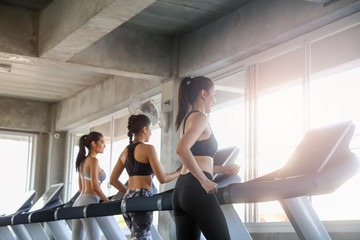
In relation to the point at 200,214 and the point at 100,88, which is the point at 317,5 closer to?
the point at 200,214

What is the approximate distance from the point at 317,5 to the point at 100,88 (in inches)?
197

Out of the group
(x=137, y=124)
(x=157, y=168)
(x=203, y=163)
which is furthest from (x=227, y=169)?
(x=137, y=124)

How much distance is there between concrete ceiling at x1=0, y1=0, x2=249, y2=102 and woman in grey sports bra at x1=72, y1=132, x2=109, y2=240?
113 cm

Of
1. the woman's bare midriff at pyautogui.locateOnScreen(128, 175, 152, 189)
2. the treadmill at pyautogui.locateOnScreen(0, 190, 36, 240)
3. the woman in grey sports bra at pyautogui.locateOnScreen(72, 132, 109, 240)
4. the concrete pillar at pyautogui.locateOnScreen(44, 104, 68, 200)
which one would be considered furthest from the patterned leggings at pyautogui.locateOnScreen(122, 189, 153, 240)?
the concrete pillar at pyautogui.locateOnScreen(44, 104, 68, 200)

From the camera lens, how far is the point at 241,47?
6504 millimetres

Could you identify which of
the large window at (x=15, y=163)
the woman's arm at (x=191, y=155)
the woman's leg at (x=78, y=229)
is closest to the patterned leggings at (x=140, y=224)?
the woman's arm at (x=191, y=155)

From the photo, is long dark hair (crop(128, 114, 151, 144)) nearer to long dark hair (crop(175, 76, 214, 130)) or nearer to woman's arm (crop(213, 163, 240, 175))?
woman's arm (crop(213, 163, 240, 175))

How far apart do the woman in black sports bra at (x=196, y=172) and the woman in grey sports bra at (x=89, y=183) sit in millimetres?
2174

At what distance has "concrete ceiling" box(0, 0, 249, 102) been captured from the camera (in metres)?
5.78

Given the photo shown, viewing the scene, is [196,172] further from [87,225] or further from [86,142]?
[86,142]

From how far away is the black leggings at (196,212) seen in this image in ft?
8.91

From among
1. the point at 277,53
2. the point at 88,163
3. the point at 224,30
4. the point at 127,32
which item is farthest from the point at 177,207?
the point at 127,32

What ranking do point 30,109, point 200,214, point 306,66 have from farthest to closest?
1. point 30,109
2. point 306,66
3. point 200,214

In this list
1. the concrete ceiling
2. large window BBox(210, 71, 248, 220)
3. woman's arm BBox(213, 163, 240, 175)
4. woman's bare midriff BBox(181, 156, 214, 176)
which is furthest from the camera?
large window BBox(210, 71, 248, 220)
